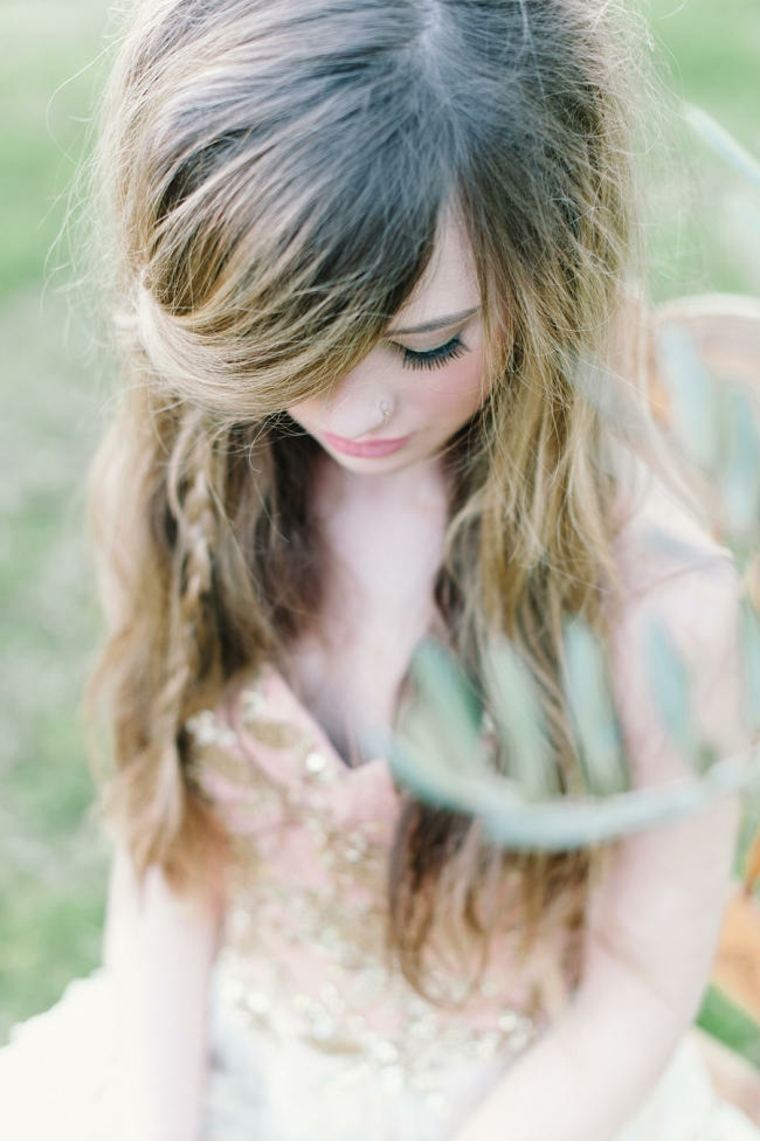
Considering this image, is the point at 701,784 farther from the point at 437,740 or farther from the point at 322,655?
the point at 322,655

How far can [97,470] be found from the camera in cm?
144

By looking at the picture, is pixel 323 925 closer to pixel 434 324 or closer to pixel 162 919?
pixel 162 919

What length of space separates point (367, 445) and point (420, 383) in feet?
0.27

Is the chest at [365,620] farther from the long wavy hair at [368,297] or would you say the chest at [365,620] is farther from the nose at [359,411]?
the nose at [359,411]

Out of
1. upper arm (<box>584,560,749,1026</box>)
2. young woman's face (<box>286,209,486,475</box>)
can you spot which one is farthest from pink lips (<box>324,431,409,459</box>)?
upper arm (<box>584,560,749,1026</box>)

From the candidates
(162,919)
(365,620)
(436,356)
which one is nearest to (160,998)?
(162,919)

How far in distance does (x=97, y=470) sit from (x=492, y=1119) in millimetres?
747

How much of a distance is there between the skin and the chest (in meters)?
0.19

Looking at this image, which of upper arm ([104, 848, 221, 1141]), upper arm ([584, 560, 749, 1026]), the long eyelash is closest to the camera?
the long eyelash

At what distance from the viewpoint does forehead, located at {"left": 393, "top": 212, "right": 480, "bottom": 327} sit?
3.06ft

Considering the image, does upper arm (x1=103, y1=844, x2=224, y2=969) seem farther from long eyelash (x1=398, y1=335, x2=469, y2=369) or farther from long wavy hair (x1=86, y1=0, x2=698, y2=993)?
long eyelash (x1=398, y1=335, x2=469, y2=369)

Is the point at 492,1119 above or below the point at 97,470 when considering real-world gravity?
below

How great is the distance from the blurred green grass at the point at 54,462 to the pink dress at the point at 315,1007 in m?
0.40

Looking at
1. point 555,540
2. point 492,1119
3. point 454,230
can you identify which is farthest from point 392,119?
point 492,1119
